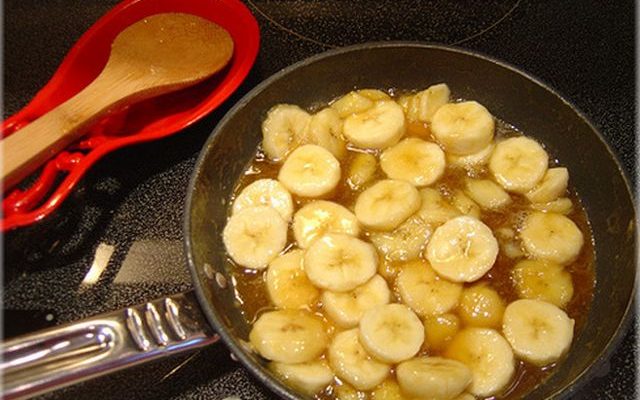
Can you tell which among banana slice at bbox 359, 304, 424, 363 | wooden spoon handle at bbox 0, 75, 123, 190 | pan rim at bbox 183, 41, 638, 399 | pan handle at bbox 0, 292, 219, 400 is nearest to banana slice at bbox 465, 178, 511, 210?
pan rim at bbox 183, 41, 638, 399

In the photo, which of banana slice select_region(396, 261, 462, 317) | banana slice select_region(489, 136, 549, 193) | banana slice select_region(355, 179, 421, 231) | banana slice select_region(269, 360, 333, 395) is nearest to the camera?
banana slice select_region(269, 360, 333, 395)

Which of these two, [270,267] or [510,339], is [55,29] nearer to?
[270,267]

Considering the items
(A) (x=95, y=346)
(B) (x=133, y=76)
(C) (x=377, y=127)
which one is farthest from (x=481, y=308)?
(B) (x=133, y=76)

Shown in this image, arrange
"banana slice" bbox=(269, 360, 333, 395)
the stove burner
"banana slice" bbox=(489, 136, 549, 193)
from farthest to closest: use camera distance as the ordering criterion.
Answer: the stove burner < "banana slice" bbox=(489, 136, 549, 193) < "banana slice" bbox=(269, 360, 333, 395)

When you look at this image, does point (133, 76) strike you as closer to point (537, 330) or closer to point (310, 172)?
point (310, 172)

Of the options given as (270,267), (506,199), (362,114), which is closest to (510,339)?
(506,199)

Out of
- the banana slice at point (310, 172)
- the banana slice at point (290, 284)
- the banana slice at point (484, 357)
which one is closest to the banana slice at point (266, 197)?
the banana slice at point (310, 172)

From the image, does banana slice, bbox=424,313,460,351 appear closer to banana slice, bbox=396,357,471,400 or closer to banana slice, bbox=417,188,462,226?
banana slice, bbox=396,357,471,400

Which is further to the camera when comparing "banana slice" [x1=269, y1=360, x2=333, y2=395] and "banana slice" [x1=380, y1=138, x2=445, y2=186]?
"banana slice" [x1=380, y1=138, x2=445, y2=186]
